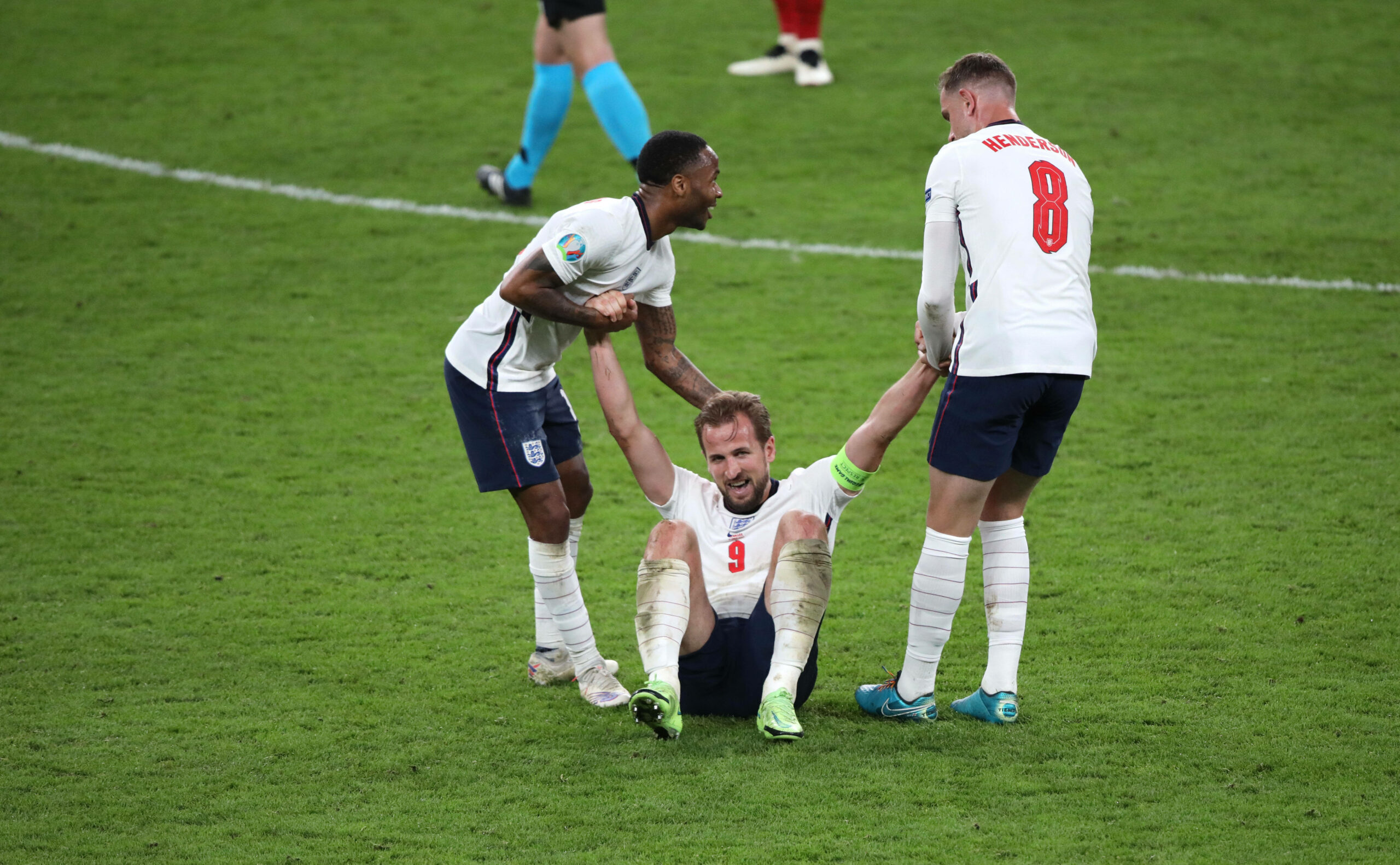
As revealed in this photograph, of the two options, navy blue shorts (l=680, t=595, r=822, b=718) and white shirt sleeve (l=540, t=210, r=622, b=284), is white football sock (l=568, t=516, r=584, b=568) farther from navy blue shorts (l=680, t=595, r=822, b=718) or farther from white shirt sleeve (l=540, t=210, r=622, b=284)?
white shirt sleeve (l=540, t=210, r=622, b=284)

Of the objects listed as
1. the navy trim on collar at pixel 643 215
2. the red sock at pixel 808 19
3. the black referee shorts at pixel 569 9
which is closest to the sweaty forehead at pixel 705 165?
the navy trim on collar at pixel 643 215

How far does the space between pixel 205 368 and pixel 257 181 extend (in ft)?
9.82

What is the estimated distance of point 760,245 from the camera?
8.88m

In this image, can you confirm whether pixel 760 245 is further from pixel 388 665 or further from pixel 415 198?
pixel 388 665

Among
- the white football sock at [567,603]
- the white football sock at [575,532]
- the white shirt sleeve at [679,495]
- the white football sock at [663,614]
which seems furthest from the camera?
the white football sock at [575,532]

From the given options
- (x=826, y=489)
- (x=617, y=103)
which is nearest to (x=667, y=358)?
(x=826, y=489)

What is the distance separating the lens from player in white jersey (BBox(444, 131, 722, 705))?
13.3 feet

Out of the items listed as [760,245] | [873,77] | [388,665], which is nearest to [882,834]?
[388,665]

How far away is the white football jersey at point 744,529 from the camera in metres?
4.14

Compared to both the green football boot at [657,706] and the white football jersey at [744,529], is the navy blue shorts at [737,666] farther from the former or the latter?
the green football boot at [657,706]

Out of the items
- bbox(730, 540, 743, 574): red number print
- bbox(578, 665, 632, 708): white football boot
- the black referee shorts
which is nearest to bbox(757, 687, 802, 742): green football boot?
bbox(730, 540, 743, 574): red number print

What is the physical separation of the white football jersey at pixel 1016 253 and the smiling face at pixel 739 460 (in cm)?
64

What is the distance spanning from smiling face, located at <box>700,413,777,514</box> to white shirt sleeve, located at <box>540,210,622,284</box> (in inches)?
24.3

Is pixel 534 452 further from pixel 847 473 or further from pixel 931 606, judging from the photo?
pixel 931 606
